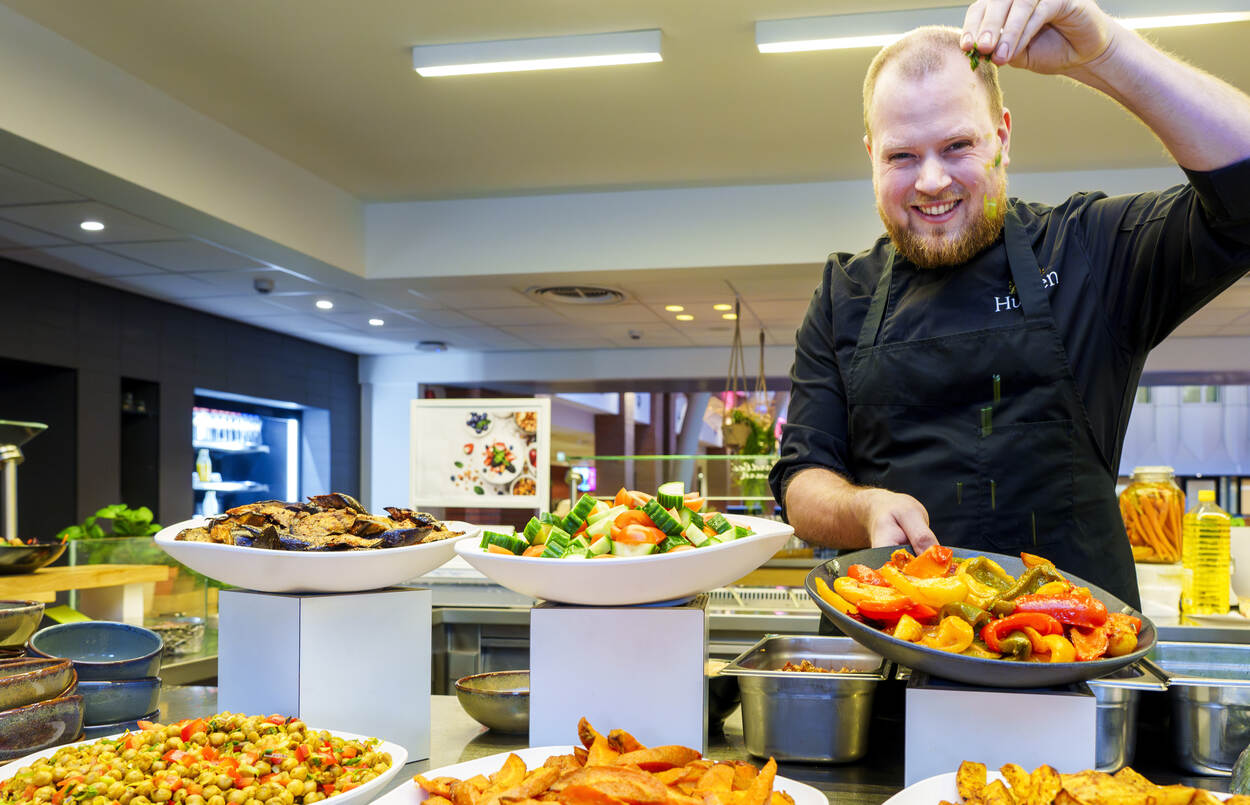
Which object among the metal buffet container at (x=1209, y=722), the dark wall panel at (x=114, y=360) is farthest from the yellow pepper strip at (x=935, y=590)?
the dark wall panel at (x=114, y=360)

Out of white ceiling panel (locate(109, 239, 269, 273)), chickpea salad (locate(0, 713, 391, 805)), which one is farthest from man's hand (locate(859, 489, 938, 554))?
white ceiling panel (locate(109, 239, 269, 273))

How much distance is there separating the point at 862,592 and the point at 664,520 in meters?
0.21

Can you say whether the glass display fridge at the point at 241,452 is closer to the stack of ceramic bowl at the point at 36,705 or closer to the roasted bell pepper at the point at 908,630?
the stack of ceramic bowl at the point at 36,705

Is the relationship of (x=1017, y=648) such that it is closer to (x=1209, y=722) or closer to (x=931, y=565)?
(x=931, y=565)

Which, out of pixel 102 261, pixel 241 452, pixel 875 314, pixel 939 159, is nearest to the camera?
pixel 939 159

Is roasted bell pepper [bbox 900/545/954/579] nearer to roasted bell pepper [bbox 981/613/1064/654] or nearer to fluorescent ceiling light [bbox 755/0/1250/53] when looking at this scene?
roasted bell pepper [bbox 981/613/1064/654]

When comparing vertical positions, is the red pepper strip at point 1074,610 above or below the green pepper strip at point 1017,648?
above

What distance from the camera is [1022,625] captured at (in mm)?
851

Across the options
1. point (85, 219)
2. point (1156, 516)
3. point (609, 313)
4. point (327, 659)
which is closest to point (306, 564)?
point (327, 659)

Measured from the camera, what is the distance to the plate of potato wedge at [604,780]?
769 mm

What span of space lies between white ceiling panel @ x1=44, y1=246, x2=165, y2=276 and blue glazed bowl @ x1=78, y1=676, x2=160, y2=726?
478 centimetres

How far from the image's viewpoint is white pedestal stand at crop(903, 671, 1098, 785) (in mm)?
842

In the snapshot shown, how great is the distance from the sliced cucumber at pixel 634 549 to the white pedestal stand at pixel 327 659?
1.08 ft

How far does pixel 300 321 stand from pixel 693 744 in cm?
732
